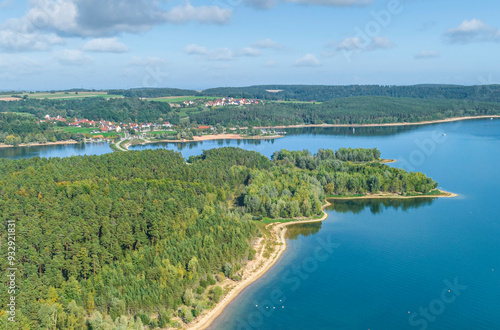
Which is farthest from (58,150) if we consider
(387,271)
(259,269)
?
(387,271)

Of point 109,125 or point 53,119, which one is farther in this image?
point 53,119

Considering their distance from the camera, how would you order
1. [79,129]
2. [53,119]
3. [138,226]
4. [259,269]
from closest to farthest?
[259,269] → [138,226] → [79,129] → [53,119]

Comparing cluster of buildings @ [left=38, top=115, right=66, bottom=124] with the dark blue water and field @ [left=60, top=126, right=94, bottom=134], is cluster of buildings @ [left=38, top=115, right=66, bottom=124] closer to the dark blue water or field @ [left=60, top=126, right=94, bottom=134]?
field @ [left=60, top=126, right=94, bottom=134]

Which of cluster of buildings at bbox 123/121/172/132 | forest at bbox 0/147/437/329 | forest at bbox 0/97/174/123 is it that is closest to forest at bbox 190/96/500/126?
cluster of buildings at bbox 123/121/172/132

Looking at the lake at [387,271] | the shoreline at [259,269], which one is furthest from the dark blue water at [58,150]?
the lake at [387,271]

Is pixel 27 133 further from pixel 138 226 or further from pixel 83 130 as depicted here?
pixel 138 226

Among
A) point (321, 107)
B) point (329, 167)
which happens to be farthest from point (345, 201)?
point (321, 107)
